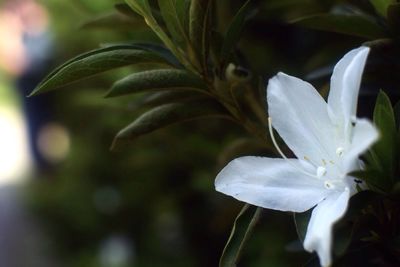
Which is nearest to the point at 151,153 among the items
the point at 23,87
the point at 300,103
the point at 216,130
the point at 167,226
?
the point at 216,130

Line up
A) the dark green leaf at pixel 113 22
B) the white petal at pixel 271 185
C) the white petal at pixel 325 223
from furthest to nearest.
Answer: the dark green leaf at pixel 113 22 → the white petal at pixel 271 185 → the white petal at pixel 325 223

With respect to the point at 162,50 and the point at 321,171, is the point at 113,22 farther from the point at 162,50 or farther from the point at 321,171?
the point at 321,171

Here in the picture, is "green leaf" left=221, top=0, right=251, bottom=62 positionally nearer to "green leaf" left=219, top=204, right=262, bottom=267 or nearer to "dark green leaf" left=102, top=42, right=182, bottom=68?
"dark green leaf" left=102, top=42, right=182, bottom=68

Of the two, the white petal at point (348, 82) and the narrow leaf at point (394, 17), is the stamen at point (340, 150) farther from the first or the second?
the narrow leaf at point (394, 17)

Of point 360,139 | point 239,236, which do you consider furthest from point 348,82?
point 239,236

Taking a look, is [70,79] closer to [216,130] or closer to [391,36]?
[391,36]

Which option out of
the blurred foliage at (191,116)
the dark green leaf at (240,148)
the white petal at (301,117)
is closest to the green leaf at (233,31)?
the blurred foliage at (191,116)
